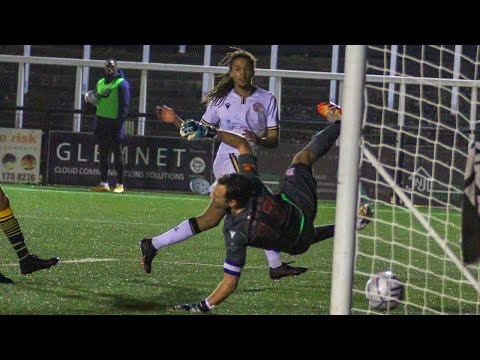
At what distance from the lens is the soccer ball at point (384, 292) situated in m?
6.26

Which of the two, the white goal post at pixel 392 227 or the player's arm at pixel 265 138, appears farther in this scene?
the player's arm at pixel 265 138

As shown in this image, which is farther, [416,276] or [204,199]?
[204,199]


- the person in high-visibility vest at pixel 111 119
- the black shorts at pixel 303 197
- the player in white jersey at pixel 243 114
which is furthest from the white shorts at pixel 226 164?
the person in high-visibility vest at pixel 111 119

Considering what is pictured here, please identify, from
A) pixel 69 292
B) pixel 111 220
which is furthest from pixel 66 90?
pixel 69 292

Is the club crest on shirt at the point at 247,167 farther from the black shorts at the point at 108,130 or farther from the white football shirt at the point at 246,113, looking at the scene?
the black shorts at the point at 108,130

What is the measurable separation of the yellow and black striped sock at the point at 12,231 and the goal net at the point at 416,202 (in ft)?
8.08

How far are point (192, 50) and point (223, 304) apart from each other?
18803mm

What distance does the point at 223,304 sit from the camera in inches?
258

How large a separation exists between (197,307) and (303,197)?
49.5 inches

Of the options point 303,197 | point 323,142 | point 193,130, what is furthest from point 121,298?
point 323,142

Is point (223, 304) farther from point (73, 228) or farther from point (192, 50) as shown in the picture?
point (192, 50)

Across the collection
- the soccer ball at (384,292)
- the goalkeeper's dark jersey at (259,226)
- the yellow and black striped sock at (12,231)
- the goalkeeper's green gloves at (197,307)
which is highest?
the goalkeeper's dark jersey at (259,226)
